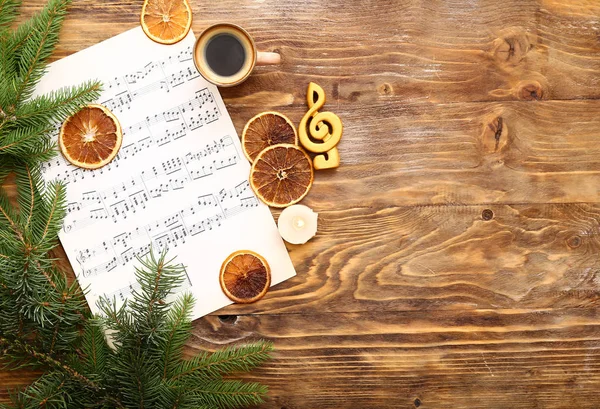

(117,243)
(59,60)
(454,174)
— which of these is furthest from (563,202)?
(59,60)

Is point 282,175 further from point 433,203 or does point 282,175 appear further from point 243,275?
point 433,203

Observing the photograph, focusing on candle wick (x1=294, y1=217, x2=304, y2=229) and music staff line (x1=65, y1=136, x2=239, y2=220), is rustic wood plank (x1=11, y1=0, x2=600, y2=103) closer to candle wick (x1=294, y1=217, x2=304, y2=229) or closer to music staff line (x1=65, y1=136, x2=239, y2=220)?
music staff line (x1=65, y1=136, x2=239, y2=220)

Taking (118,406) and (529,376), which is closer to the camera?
(118,406)

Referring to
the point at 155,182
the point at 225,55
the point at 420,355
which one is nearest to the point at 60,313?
the point at 155,182

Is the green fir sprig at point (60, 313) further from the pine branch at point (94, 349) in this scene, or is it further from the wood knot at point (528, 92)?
the wood knot at point (528, 92)

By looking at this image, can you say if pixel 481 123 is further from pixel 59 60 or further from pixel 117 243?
pixel 59 60

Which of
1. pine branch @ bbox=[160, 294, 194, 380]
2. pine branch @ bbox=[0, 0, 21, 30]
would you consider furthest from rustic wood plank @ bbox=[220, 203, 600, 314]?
pine branch @ bbox=[0, 0, 21, 30]
